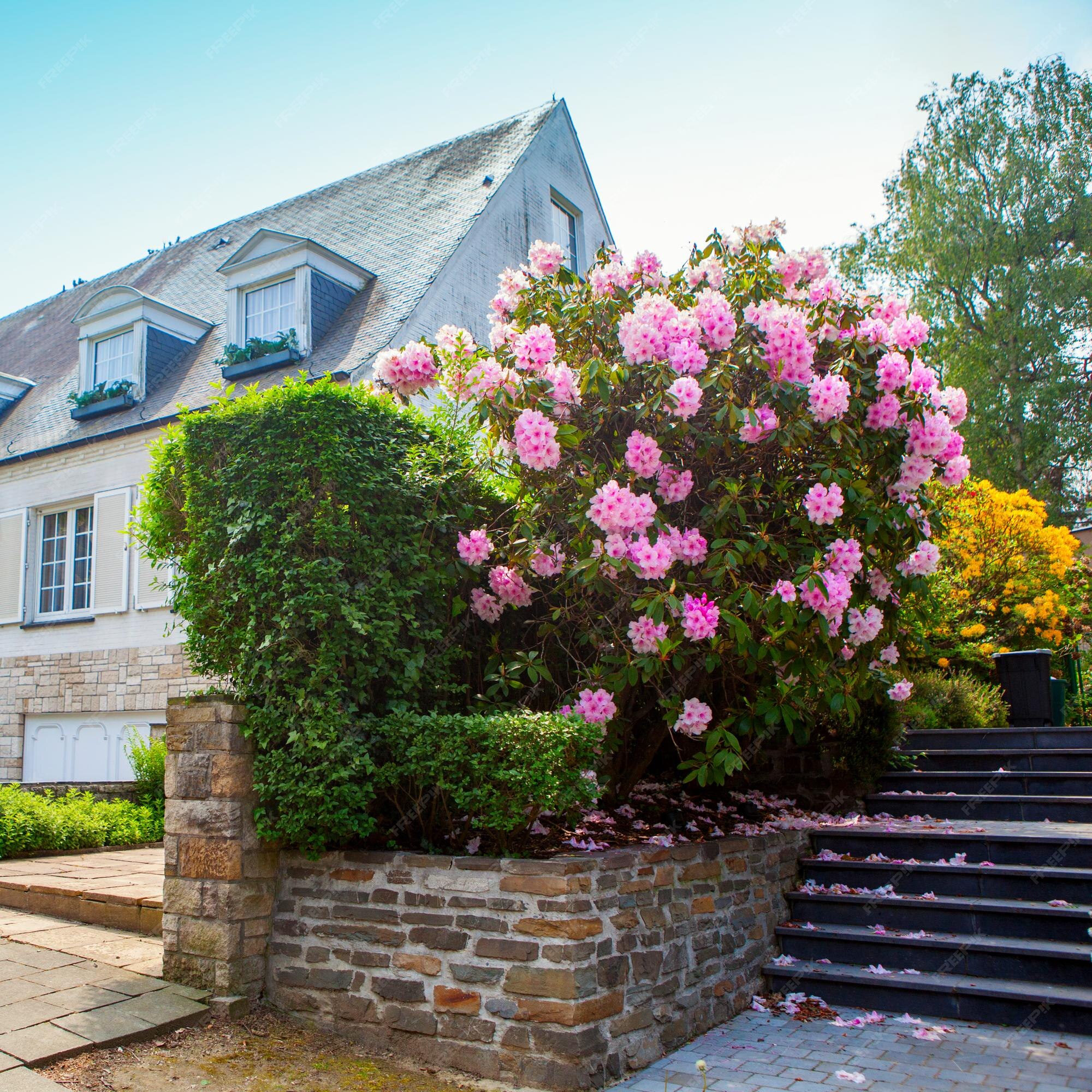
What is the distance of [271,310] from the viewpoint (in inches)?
456

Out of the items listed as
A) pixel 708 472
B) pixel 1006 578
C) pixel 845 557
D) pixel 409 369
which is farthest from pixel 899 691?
pixel 1006 578

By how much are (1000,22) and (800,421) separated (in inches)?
161

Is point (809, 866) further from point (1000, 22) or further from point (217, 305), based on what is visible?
point (217, 305)

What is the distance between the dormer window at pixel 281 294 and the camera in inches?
433

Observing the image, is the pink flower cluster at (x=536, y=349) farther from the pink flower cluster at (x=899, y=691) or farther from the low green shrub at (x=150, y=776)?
the low green shrub at (x=150, y=776)

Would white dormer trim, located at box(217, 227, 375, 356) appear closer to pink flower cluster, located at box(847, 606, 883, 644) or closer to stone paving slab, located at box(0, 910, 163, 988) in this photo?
stone paving slab, located at box(0, 910, 163, 988)

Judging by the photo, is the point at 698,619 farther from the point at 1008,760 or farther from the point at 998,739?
the point at 998,739

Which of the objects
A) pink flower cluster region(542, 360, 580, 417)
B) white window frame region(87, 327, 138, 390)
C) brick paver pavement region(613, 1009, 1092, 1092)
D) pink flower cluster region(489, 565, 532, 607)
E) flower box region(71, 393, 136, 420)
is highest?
white window frame region(87, 327, 138, 390)

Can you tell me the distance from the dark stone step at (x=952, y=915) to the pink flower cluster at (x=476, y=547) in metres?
2.89

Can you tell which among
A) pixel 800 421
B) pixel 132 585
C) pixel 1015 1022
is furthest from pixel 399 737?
pixel 132 585

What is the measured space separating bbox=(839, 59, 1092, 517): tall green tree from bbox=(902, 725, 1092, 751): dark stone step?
10.4 meters

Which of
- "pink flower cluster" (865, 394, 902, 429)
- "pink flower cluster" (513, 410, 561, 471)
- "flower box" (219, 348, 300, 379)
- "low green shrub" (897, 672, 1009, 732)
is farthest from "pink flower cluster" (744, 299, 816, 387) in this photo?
"flower box" (219, 348, 300, 379)

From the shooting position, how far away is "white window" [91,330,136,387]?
40.8 feet

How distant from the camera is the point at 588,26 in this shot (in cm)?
586
